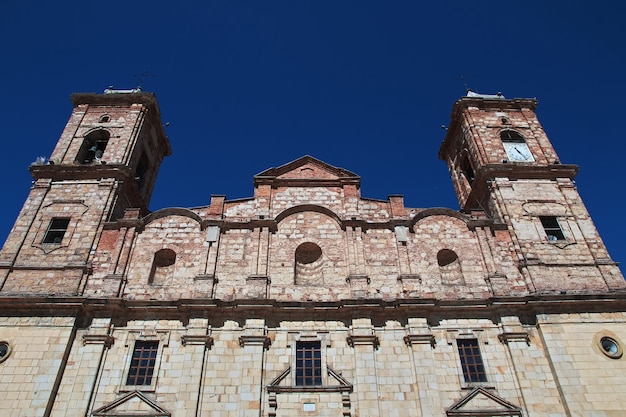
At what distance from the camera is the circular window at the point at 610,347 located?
48.1 feet

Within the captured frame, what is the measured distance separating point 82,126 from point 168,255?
29.1 ft

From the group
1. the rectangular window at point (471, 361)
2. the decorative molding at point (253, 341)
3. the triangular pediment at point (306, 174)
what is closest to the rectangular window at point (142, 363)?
the decorative molding at point (253, 341)

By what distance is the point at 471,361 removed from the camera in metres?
14.8

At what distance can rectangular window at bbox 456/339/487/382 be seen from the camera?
47.4 feet

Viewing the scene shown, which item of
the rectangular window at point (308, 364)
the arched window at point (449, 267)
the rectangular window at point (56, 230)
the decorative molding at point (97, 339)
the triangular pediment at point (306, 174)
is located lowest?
the rectangular window at point (308, 364)

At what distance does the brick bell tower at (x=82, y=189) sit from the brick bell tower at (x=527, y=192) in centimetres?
1471

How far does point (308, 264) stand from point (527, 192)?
9252mm

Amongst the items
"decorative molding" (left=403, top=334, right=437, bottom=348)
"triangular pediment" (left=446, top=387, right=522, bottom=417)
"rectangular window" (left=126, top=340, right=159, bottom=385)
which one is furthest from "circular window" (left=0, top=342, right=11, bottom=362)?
"triangular pediment" (left=446, top=387, right=522, bottom=417)

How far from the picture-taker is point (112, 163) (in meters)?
20.2

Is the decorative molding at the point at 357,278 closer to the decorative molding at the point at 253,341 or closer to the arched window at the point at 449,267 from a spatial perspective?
the arched window at the point at 449,267

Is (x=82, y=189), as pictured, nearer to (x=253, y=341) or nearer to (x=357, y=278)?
(x=253, y=341)

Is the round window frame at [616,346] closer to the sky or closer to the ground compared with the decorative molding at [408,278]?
closer to the ground

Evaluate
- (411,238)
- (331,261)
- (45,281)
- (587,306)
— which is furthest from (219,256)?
(587,306)

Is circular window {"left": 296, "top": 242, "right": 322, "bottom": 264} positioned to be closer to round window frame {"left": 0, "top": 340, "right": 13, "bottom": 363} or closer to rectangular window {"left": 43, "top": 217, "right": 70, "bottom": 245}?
rectangular window {"left": 43, "top": 217, "right": 70, "bottom": 245}
